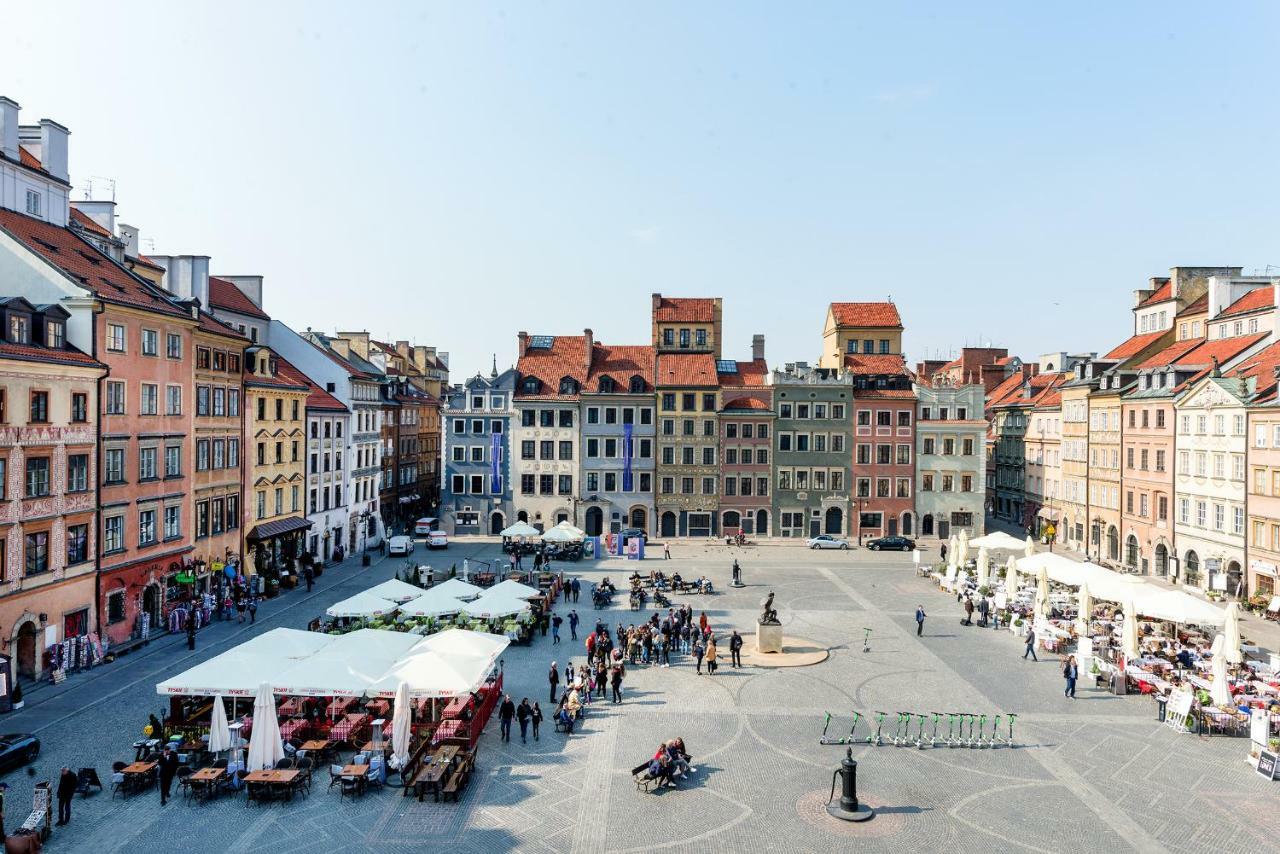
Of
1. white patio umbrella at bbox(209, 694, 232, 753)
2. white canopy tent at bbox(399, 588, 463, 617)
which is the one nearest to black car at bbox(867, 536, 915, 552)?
white canopy tent at bbox(399, 588, 463, 617)

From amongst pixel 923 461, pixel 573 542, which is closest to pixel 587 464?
pixel 573 542

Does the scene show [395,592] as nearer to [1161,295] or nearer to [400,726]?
[400,726]

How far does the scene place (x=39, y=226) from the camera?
38625 millimetres

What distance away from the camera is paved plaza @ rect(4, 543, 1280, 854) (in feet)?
65.0

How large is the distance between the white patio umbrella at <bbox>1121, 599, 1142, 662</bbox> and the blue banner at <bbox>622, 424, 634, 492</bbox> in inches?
1717

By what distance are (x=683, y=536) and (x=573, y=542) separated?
1388 centimetres

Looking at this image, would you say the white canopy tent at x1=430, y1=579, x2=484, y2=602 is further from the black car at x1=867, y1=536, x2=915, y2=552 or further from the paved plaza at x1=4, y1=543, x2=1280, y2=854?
the black car at x1=867, y1=536, x2=915, y2=552

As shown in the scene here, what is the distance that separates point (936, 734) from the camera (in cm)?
2627

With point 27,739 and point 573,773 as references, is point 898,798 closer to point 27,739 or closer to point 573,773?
point 573,773

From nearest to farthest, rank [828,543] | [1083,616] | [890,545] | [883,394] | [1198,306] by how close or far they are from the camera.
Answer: [1083,616] < [1198,306] < [828,543] < [890,545] < [883,394]

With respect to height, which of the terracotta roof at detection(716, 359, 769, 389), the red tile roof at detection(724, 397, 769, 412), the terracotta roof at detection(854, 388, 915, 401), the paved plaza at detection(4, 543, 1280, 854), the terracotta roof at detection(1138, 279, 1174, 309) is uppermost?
the terracotta roof at detection(1138, 279, 1174, 309)

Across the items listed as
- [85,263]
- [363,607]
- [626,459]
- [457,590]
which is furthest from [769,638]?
[626,459]

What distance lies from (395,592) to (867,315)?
51735 millimetres

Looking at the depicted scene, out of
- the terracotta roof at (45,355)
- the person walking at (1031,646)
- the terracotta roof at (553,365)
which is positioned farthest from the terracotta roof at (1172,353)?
the terracotta roof at (45,355)
